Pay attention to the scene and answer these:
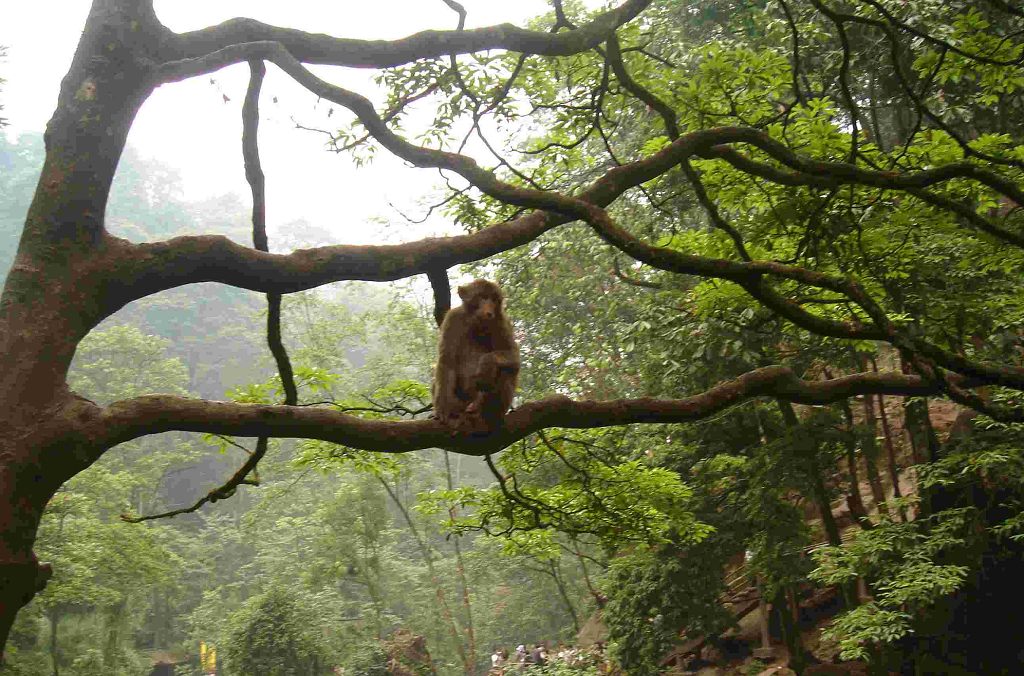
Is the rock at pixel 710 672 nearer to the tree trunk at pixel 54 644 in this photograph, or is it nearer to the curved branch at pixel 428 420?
the curved branch at pixel 428 420

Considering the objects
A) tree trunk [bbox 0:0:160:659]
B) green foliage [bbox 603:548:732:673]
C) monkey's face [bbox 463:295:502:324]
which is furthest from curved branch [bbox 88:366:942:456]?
green foliage [bbox 603:548:732:673]

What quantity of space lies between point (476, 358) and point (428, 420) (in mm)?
1039

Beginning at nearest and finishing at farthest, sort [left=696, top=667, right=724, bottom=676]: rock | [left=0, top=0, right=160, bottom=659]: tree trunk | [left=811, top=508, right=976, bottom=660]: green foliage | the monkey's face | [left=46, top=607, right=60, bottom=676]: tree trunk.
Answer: [left=0, top=0, right=160, bottom=659]: tree trunk, the monkey's face, [left=811, top=508, right=976, bottom=660]: green foliage, [left=696, top=667, right=724, bottom=676]: rock, [left=46, top=607, right=60, bottom=676]: tree trunk

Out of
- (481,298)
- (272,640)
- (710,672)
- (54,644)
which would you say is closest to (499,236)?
(481,298)

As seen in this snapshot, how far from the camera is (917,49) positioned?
7.27 meters

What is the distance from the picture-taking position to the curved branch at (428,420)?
2.34m

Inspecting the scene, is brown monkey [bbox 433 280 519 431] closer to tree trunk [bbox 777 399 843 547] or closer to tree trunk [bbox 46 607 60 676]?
tree trunk [bbox 777 399 843 547]

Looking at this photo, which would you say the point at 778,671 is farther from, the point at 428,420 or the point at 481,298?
the point at 428,420

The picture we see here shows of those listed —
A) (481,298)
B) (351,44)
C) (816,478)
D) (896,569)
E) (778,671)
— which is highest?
(351,44)

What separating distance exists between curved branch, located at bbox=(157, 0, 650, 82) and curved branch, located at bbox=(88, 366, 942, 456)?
1201 millimetres

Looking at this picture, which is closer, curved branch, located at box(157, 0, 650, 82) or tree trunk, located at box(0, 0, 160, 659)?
tree trunk, located at box(0, 0, 160, 659)

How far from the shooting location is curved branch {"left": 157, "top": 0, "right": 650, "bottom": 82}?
2842 millimetres

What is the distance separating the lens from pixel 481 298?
13.5 feet

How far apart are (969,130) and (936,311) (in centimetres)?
468
